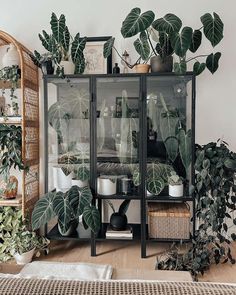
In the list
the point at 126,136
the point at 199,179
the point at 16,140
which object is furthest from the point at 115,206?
the point at 16,140

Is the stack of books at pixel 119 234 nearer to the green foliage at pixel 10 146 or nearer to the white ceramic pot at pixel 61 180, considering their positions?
the white ceramic pot at pixel 61 180

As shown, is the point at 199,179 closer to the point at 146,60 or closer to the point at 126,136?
the point at 126,136

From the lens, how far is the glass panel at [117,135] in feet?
7.85

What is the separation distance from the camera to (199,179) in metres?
2.15

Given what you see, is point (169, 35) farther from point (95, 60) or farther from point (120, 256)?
point (120, 256)

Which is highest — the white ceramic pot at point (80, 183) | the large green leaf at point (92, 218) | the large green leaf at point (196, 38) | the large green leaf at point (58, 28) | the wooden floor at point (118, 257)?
the large green leaf at point (58, 28)

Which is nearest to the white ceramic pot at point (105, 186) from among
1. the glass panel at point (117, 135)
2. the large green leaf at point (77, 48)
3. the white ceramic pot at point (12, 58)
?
the glass panel at point (117, 135)

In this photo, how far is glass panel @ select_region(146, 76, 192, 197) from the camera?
2.35 meters

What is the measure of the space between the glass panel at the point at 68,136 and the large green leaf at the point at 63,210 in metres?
0.24

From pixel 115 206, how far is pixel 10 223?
989 mm

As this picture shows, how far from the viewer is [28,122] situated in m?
2.45

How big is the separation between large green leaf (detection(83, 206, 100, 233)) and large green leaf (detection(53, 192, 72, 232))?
129mm

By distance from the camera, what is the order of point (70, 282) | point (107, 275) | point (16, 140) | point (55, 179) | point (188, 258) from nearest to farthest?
point (70, 282), point (107, 275), point (188, 258), point (16, 140), point (55, 179)

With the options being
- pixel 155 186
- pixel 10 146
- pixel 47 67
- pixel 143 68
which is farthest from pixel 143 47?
pixel 10 146
